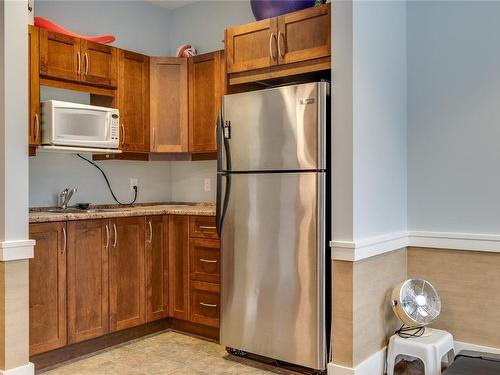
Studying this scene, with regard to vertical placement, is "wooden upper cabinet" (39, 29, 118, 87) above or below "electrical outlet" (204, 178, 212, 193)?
above

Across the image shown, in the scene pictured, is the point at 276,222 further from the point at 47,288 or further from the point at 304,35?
the point at 47,288

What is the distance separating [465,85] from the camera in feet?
9.94

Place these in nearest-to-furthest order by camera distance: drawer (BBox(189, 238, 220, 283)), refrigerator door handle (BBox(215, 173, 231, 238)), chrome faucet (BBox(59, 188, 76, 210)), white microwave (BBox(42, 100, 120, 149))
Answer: refrigerator door handle (BBox(215, 173, 231, 238)), white microwave (BBox(42, 100, 120, 149)), drawer (BBox(189, 238, 220, 283)), chrome faucet (BBox(59, 188, 76, 210))

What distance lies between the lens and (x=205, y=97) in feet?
12.9

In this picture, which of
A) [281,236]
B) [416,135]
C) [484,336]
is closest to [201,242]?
[281,236]

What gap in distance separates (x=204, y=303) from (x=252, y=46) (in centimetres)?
185

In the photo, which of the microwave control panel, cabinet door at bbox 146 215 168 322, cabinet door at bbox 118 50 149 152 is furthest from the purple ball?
cabinet door at bbox 146 215 168 322

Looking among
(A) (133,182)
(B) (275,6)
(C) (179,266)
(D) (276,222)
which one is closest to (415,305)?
(D) (276,222)

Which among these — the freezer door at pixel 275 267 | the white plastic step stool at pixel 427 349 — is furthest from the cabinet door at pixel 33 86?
the white plastic step stool at pixel 427 349

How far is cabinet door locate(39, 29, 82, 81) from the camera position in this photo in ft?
10.6

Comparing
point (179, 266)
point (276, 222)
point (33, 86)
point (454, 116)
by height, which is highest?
point (33, 86)

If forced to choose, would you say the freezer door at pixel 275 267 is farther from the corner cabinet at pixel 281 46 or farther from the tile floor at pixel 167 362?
the corner cabinet at pixel 281 46

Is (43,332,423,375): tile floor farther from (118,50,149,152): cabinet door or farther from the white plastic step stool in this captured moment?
(118,50,149,152): cabinet door

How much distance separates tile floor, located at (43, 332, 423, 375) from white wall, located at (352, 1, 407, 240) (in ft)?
3.38
